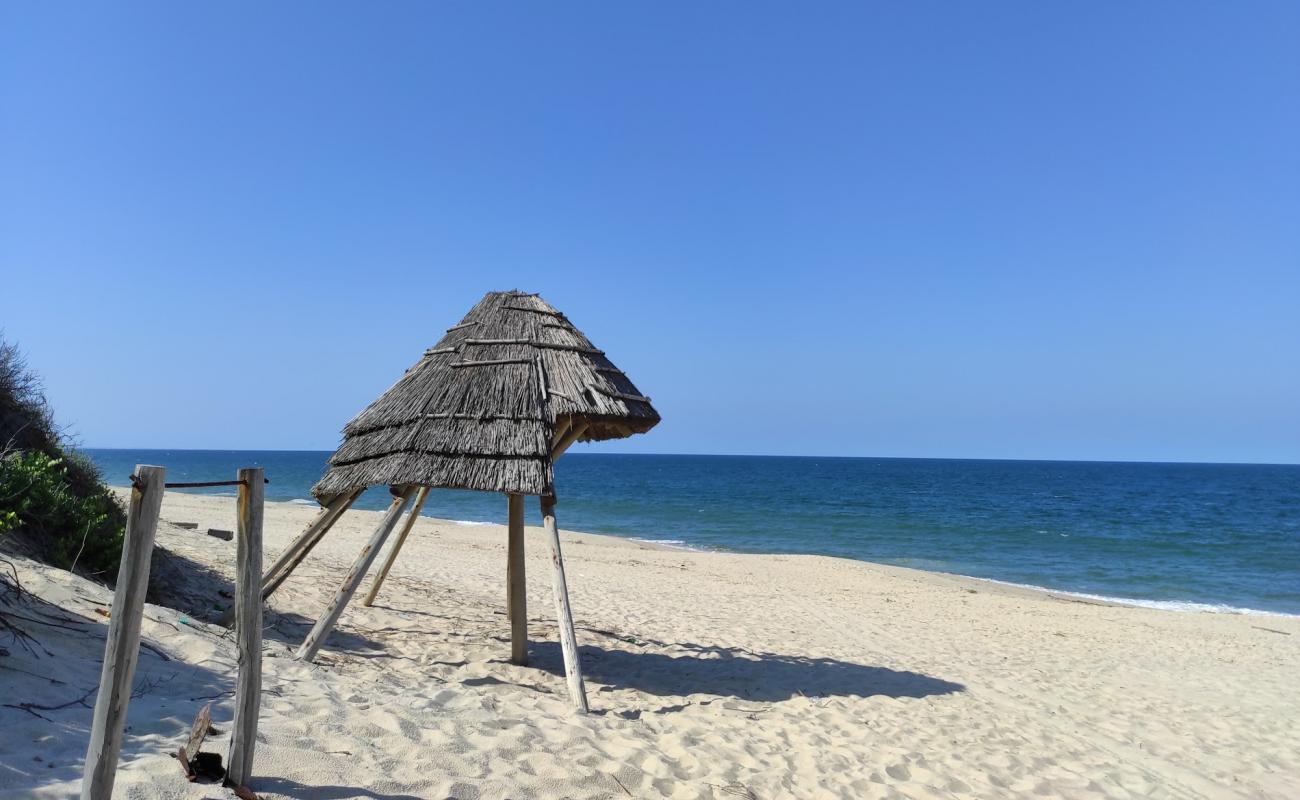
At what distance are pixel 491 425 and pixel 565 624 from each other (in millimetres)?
1750

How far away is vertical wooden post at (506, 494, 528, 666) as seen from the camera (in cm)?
741

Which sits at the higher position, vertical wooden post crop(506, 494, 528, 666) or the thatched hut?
the thatched hut

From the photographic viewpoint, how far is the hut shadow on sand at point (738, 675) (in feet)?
23.6

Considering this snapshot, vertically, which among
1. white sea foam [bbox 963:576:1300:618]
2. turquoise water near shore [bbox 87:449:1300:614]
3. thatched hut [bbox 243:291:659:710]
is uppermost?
thatched hut [bbox 243:291:659:710]

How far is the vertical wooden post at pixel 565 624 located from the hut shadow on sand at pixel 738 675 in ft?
4.13

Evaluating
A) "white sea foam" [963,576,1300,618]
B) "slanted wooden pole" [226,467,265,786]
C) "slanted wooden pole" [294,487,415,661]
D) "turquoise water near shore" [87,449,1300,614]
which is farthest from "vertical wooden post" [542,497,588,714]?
"turquoise water near shore" [87,449,1300,614]

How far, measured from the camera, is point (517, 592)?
7.48m

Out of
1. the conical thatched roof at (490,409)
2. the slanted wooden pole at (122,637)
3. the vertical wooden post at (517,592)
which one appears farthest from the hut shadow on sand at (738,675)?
the slanted wooden pole at (122,637)

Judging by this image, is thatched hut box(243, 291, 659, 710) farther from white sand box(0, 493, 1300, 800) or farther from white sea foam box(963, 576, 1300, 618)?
white sea foam box(963, 576, 1300, 618)

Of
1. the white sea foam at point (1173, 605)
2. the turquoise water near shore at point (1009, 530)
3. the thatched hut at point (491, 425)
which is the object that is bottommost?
the white sea foam at point (1173, 605)

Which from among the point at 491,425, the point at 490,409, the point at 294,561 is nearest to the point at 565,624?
the point at 491,425

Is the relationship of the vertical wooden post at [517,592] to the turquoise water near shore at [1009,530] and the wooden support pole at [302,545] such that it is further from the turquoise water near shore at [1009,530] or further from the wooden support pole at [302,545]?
the turquoise water near shore at [1009,530]

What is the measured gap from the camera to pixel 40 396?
365 inches

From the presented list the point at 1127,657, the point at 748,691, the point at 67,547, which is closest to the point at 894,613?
the point at 1127,657
